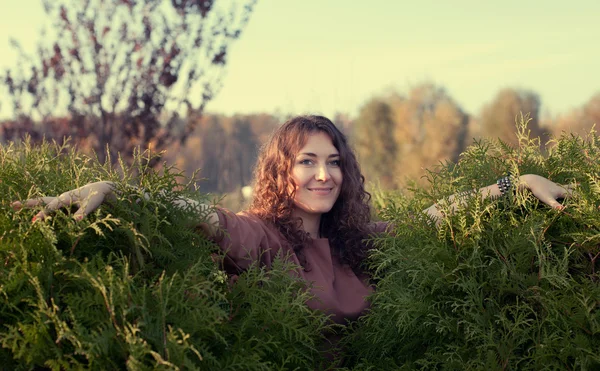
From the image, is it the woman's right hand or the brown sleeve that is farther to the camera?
the brown sleeve

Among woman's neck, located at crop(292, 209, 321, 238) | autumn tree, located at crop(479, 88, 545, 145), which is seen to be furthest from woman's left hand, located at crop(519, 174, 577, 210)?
autumn tree, located at crop(479, 88, 545, 145)

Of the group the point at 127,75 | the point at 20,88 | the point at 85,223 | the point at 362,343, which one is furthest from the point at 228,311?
the point at 20,88

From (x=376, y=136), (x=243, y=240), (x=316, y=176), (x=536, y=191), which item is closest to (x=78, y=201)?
(x=243, y=240)

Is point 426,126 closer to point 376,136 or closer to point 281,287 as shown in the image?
point 376,136

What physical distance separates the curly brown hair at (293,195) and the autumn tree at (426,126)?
22.0m

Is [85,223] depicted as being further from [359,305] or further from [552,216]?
[552,216]

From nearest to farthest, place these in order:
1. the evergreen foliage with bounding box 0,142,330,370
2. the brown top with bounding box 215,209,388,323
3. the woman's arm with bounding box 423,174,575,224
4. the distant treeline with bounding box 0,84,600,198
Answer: the evergreen foliage with bounding box 0,142,330,370 < the woman's arm with bounding box 423,174,575,224 < the brown top with bounding box 215,209,388,323 < the distant treeline with bounding box 0,84,600,198

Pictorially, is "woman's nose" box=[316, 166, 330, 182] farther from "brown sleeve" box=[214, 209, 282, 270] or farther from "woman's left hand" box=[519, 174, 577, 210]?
"woman's left hand" box=[519, 174, 577, 210]

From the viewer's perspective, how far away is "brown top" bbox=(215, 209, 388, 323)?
347 centimetres

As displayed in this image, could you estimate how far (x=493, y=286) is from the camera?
9.95ft

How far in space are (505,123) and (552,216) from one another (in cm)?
2395

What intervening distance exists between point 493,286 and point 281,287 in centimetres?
96

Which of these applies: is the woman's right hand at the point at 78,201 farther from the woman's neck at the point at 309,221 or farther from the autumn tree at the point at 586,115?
the autumn tree at the point at 586,115

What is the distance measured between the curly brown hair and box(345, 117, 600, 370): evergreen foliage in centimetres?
74
